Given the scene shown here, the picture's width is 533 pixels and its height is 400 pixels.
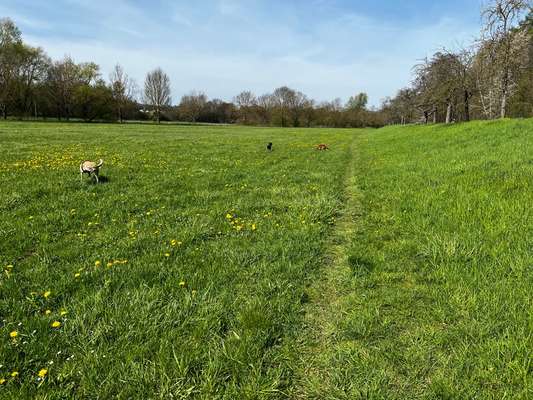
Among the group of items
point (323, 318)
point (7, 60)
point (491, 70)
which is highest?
point (7, 60)

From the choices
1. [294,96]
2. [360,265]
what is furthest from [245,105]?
[360,265]

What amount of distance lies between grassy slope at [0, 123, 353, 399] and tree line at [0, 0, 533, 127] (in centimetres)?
2274

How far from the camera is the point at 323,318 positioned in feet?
11.4

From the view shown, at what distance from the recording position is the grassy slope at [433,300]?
2.61 meters

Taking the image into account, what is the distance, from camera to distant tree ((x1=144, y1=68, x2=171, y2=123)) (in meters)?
87.1

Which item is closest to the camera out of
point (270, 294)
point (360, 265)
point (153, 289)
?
point (153, 289)

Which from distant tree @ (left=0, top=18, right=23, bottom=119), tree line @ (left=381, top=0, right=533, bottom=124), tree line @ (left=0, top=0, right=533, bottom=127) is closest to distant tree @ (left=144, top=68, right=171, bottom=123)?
tree line @ (left=0, top=0, right=533, bottom=127)

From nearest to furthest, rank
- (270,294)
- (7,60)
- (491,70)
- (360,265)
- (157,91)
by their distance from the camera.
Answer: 1. (270,294)
2. (360,265)
3. (491,70)
4. (7,60)
5. (157,91)

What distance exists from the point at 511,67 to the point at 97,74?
3362 inches

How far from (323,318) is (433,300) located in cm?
128

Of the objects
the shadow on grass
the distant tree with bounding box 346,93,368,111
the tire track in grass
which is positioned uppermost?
the distant tree with bounding box 346,93,368,111

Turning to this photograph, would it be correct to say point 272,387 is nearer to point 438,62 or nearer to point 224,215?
point 224,215

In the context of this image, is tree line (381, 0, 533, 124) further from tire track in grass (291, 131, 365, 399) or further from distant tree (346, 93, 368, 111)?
distant tree (346, 93, 368, 111)

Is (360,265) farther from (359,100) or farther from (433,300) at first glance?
(359,100)
